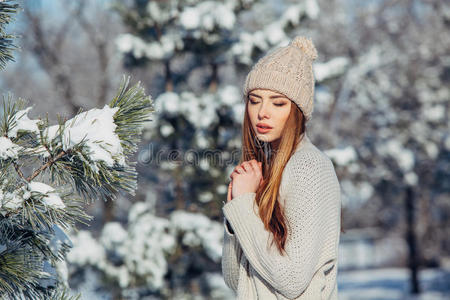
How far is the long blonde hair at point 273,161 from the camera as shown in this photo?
1946mm

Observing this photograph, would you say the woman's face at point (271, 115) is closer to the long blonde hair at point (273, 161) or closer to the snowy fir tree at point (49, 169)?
the long blonde hair at point (273, 161)

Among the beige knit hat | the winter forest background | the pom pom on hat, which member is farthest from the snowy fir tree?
the pom pom on hat

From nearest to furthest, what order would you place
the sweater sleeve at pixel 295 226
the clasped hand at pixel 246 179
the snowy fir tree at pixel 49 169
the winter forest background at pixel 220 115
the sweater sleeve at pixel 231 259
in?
the snowy fir tree at pixel 49 169
the sweater sleeve at pixel 295 226
the clasped hand at pixel 246 179
the sweater sleeve at pixel 231 259
the winter forest background at pixel 220 115

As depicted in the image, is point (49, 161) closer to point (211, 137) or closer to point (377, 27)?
point (211, 137)

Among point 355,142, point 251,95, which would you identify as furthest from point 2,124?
point 355,142

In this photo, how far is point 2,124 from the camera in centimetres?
172

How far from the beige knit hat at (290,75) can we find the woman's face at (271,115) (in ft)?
0.10

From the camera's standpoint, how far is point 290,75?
2146 millimetres

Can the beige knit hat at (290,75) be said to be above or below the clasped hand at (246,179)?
above

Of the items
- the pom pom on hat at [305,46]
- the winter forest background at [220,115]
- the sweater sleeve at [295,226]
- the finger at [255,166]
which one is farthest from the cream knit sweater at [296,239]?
the winter forest background at [220,115]

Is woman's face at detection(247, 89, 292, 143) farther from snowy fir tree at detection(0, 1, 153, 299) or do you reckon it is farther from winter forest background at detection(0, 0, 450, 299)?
winter forest background at detection(0, 0, 450, 299)

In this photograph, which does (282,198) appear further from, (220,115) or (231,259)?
(220,115)

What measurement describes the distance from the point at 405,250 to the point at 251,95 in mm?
20908

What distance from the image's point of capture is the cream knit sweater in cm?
188
